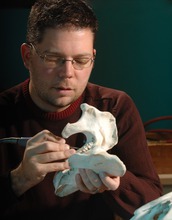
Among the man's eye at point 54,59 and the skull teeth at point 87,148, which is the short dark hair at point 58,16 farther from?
the skull teeth at point 87,148

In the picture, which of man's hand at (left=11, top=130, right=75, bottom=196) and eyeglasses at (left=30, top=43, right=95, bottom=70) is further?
eyeglasses at (left=30, top=43, right=95, bottom=70)

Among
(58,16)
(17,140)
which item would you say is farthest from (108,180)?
(58,16)

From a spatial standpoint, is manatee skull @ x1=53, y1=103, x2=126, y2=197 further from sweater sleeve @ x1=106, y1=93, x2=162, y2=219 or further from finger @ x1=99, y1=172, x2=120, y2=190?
sweater sleeve @ x1=106, y1=93, x2=162, y2=219

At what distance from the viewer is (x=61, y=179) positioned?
2.36 ft

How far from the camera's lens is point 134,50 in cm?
101

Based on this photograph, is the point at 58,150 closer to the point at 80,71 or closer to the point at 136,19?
the point at 80,71

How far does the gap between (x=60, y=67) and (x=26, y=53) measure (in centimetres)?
11

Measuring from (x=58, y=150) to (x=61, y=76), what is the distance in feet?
0.66

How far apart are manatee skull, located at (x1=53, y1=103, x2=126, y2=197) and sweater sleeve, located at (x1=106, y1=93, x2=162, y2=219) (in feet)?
0.56

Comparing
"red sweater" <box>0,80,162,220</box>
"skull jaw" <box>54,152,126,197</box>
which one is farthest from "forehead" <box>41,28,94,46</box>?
"skull jaw" <box>54,152,126,197</box>

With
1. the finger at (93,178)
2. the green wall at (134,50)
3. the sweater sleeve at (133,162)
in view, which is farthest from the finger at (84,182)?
the green wall at (134,50)

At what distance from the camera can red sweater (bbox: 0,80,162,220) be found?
0.92 meters

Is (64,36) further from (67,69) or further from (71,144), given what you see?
(71,144)

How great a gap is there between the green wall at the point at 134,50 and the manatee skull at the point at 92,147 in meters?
0.33
